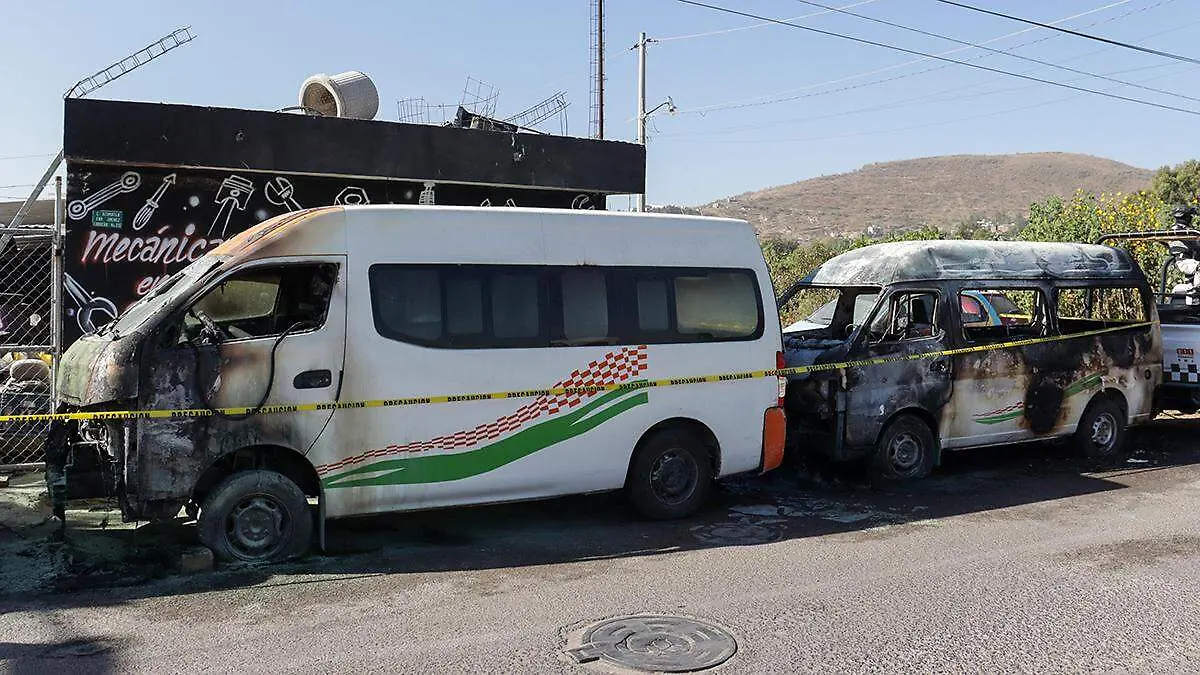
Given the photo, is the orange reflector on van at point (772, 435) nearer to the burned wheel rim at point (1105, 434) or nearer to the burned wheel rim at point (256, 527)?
the burned wheel rim at point (256, 527)

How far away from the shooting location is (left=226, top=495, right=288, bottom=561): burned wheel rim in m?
6.47

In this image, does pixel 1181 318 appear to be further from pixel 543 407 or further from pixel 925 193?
pixel 925 193

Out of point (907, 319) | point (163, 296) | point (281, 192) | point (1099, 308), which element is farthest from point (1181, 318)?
point (163, 296)

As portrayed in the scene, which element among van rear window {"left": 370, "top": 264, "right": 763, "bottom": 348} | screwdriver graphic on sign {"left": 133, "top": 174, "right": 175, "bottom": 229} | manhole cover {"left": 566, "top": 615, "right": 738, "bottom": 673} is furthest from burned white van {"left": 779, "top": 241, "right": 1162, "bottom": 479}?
screwdriver graphic on sign {"left": 133, "top": 174, "right": 175, "bottom": 229}

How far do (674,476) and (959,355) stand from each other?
3432 millimetres

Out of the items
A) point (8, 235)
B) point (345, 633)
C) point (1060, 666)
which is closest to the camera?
point (1060, 666)

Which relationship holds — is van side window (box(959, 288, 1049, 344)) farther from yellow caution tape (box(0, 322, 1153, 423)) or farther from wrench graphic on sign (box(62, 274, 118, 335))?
wrench graphic on sign (box(62, 274, 118, 335))

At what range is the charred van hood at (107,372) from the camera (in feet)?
20.0

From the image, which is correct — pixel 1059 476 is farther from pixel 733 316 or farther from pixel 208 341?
pixel 208 341

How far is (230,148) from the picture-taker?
1089 centimetres

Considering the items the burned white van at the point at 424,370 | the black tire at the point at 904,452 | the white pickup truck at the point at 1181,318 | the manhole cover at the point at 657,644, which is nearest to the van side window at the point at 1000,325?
the black tire at the point at 904,452

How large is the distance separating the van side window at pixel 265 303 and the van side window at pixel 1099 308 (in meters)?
8.00

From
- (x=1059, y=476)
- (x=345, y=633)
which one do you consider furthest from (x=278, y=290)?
(x=1059, y=476)

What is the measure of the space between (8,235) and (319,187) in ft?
11.3
